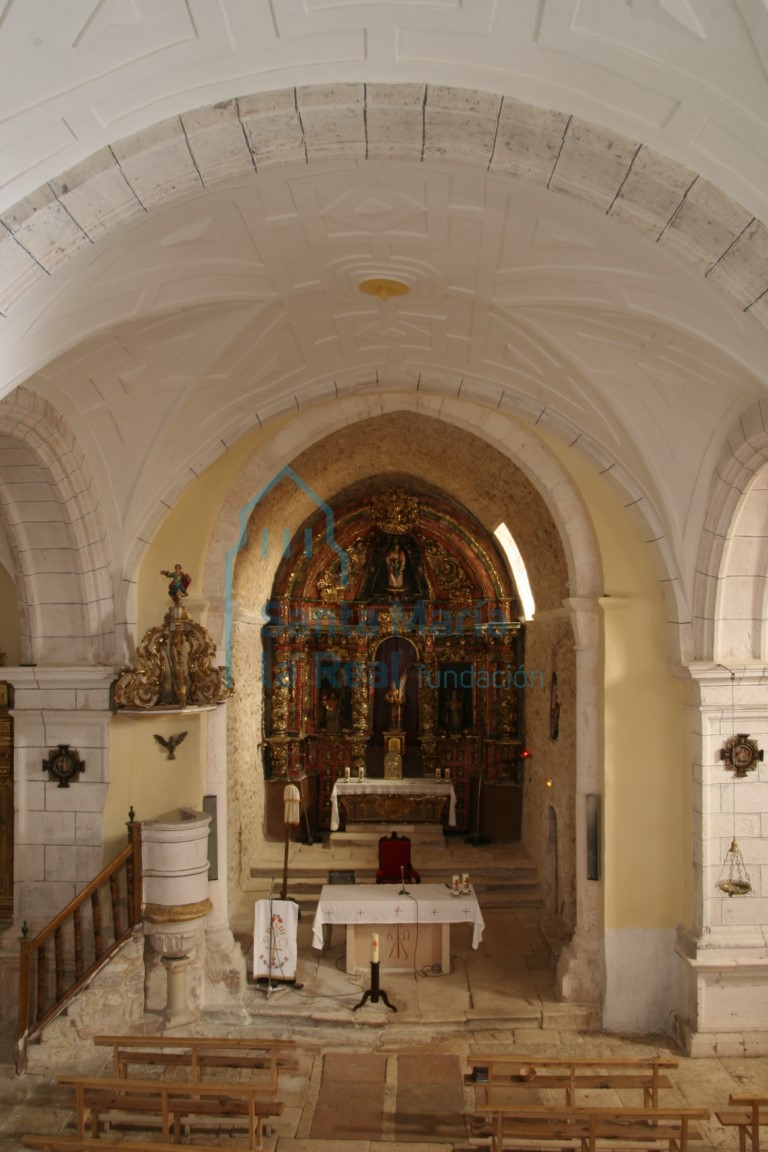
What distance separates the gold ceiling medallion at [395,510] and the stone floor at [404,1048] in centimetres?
549

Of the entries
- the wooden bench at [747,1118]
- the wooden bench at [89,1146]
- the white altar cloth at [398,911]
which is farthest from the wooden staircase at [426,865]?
the wooden bench at [89,1146]

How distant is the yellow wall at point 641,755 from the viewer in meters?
8.77

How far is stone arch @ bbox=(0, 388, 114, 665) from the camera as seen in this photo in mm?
7809

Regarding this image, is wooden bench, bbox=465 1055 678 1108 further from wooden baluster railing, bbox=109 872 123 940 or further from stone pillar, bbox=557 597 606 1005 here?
wooden baluster railing, bbox=109 872 123 940

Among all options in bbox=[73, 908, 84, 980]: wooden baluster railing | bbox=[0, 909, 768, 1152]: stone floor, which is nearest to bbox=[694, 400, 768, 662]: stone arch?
bbox=[0, 909, 768, 1152]: stone floor

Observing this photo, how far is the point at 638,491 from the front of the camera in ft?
28.1

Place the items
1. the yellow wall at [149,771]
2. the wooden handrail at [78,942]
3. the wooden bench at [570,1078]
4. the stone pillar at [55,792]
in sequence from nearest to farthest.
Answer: the wooden bench at [570,1078] < the wooden handrail at [78,942] < the stone pillar at [55,792] < the yellow wall at [149,771]

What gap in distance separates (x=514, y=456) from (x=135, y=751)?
4.29 metres

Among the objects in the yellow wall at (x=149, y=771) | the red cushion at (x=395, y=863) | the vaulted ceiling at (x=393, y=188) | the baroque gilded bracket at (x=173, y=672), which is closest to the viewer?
the vaulted ceiling at (x=393, y=188)

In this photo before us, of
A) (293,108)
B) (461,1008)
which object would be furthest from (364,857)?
(293,108)

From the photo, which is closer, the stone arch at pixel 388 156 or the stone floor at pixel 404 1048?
the stone arch at pixel 388 156

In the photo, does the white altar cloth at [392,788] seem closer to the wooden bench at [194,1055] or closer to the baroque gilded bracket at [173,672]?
the baroque gilded bracket at [173,672]

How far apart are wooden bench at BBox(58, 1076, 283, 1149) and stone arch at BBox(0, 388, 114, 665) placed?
11.8ft

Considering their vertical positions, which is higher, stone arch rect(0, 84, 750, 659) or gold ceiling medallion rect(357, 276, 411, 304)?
gold ceiling medallion rect(357, 276, 411, 304)
